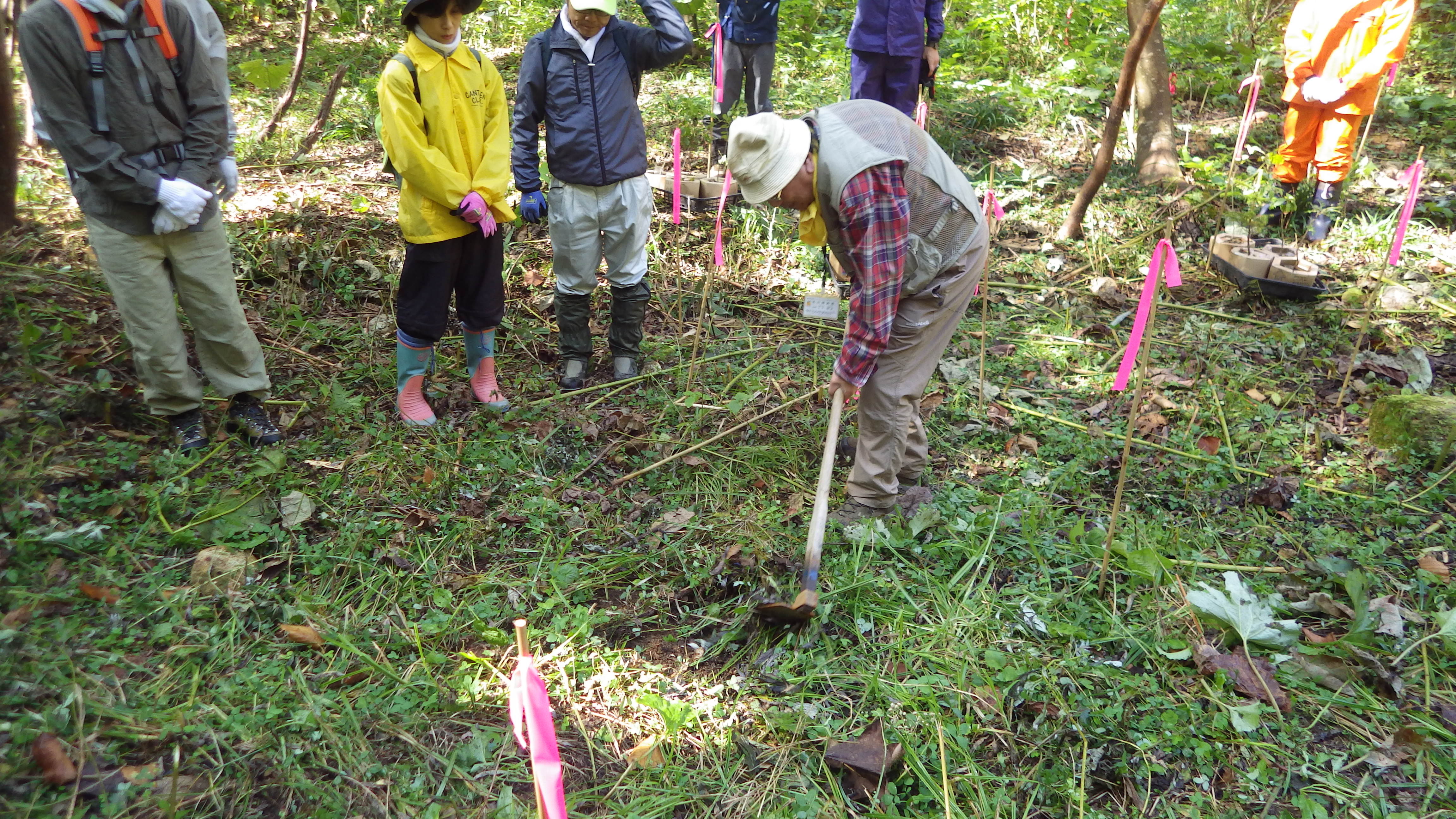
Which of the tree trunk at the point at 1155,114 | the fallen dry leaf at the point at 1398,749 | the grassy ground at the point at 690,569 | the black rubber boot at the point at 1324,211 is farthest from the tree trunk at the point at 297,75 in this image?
the black rubber boot at the point at 1324,211

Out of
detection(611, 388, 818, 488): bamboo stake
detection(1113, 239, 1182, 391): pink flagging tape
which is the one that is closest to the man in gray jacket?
detection(611, 388, 818, 488): bamboo stake

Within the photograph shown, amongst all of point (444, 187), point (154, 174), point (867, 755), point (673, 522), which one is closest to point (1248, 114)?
point (673, 522)

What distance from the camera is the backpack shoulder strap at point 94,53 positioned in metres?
→ 3.15

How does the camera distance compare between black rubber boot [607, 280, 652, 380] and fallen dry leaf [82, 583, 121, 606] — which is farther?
black rubber boot [607, 280, 652, 380]

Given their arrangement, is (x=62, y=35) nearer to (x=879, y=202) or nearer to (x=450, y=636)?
(x=450, y=636)

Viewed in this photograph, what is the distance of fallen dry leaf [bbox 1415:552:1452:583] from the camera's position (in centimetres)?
328

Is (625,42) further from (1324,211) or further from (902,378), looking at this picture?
(1324,211)

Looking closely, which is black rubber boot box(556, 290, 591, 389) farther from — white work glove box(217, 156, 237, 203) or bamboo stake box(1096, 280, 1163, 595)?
bamboo stake box(1096, 280, 1163, 595)

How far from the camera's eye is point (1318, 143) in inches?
248

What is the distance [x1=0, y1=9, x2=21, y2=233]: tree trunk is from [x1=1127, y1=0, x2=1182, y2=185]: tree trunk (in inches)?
296

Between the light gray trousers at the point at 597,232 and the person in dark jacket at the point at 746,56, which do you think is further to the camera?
the person in dark jacket at the point at 746,56

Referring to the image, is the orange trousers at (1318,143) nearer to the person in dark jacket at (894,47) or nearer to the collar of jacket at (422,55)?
the person in dark jacket at (894,47)

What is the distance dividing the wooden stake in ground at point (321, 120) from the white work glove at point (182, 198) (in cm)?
307

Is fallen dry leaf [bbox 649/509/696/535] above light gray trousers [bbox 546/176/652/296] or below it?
below
